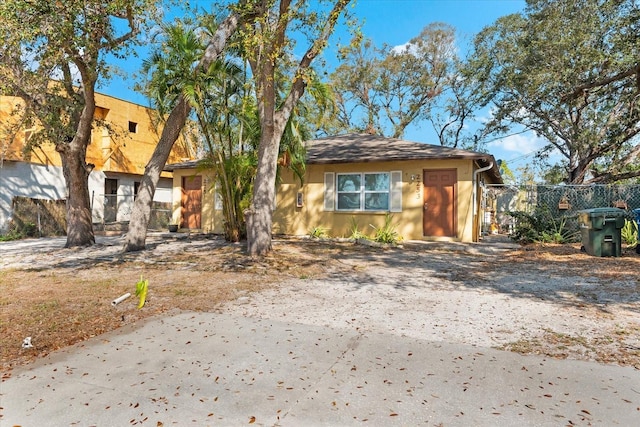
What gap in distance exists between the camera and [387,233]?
11820 mm

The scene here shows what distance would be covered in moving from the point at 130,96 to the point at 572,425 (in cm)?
2370

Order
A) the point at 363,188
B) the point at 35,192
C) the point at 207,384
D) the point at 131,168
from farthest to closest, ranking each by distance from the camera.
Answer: the point at 131,168 < the point at 35,192 < the point at 363,188 < the point at 207,384

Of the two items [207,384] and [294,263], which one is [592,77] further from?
[207,384]

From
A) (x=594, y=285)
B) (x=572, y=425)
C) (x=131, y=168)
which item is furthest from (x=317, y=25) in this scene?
(x=131, y=168)

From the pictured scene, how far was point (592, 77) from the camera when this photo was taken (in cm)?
1600

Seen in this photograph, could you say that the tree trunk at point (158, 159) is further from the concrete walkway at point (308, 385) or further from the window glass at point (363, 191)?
the concrete walkway at point (308, 385)

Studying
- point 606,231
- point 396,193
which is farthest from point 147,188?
point 606,231

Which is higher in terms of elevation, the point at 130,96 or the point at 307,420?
the point at 130,96

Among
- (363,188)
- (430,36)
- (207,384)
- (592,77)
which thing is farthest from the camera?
(430,36)

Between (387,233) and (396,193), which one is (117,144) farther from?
(387,233)

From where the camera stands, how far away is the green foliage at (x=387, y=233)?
11.7m

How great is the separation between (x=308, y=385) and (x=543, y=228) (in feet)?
38.7

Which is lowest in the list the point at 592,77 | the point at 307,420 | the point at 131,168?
the point at 307,420

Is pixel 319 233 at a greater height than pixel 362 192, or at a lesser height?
lesser
